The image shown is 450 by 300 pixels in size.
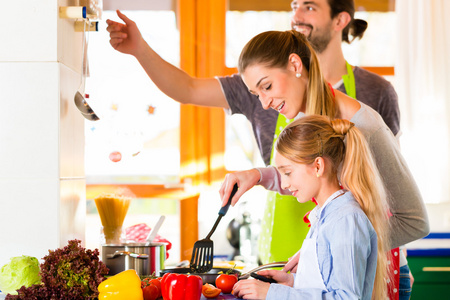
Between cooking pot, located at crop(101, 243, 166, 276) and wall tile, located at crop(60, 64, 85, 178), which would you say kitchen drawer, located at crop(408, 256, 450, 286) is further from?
wall tile, located at crop(60, 64, 85, 178)

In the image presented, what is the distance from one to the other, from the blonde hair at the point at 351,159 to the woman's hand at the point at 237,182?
247mm

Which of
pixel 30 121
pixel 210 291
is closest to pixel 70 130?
pixel 30 121

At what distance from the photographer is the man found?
6.98ft

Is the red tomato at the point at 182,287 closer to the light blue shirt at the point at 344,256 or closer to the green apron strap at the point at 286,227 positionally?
the light blue shirt at the point at 344,256

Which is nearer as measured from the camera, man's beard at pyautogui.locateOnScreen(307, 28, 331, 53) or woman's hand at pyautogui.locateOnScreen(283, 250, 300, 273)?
woman's hand at pyautogui.locateOnScreen(283, 250, 300, 273)

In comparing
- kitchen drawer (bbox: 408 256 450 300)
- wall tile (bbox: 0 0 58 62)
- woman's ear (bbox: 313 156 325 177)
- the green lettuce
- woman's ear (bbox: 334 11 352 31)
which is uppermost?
woman's ear (bbox: 334 11 352 31)

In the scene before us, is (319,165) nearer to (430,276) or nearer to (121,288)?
(121,288)

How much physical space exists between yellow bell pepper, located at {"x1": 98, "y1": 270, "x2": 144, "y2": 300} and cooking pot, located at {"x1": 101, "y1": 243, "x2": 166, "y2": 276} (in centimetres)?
31

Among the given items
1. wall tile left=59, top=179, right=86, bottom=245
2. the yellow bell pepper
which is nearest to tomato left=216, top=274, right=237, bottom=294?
the yellow bell pepper

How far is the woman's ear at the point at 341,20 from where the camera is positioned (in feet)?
7.43

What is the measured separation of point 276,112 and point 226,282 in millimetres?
913

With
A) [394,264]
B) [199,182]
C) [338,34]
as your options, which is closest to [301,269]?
[394,264]

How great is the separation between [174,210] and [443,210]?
1735 millimetres

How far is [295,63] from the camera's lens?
1.69 m
